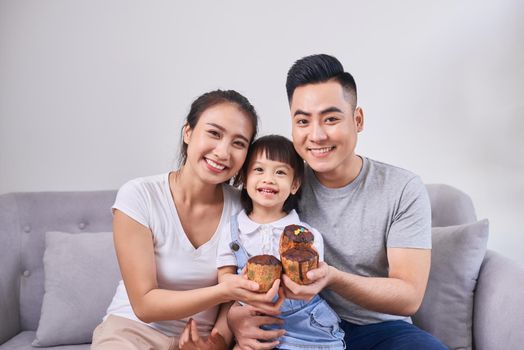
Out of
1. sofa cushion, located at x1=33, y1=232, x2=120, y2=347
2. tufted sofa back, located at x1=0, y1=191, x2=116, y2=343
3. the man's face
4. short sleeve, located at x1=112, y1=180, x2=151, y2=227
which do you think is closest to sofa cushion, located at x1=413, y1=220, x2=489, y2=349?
the man's face

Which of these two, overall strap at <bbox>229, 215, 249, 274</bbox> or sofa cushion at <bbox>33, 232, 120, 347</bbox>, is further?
sofa cushion at <bbox>33, 232, 120, 347</bbox>

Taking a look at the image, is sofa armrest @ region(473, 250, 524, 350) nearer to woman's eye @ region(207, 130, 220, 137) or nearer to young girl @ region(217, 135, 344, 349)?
young girl @ region(217, 135, 344, 349)

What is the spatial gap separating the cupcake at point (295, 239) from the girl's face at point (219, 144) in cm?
36

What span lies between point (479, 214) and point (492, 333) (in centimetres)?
100

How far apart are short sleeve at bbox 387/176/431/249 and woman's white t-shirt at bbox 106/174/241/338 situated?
1.93ft

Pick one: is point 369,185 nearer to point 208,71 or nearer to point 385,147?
point 385,147

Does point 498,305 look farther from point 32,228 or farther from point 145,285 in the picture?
point 32,228

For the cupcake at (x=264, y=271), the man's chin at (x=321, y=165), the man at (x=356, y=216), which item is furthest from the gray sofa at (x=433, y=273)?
the cupcake at (x=264, y=271)

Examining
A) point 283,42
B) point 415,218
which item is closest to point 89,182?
point 283,42

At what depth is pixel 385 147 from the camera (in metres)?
2.62

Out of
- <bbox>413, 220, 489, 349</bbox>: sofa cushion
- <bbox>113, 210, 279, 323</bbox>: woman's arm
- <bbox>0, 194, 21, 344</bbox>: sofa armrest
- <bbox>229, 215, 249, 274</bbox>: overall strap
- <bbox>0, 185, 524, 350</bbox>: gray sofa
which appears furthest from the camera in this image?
<bbox>0, 194, 21, 344</bbox>: sofa armrest

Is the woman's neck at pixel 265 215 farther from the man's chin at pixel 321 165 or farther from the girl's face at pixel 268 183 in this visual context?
the man's chin at pixel 321 165

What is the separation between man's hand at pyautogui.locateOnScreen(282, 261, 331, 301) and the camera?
4.26ft

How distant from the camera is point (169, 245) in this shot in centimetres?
167
